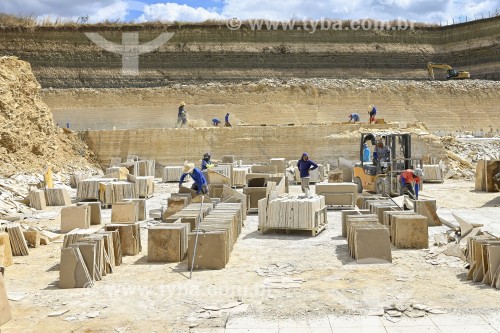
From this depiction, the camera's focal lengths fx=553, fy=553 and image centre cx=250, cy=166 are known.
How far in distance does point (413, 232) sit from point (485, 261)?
1979 millimetres

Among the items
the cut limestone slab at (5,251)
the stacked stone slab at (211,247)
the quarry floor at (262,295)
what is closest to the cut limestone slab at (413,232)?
the quarry floor at (262,295)

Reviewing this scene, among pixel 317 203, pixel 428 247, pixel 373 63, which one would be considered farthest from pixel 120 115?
pixel 428 247

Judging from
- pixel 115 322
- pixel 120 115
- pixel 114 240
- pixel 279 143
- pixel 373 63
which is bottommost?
pixel 115 322

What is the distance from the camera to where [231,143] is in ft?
77.2

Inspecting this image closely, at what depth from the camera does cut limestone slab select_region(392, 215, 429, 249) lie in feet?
28.4

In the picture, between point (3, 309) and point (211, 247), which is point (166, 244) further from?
point (3, 309)

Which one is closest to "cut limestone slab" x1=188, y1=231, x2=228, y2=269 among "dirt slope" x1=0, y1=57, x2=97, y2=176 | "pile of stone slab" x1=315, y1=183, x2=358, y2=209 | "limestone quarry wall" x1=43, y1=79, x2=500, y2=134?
"pile of stone slab" x1=315, y1=183, x2=358, y2=209

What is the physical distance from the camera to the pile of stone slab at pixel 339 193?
12.8 m

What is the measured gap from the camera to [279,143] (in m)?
23.3

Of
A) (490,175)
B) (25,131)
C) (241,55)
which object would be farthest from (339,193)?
(241,55)

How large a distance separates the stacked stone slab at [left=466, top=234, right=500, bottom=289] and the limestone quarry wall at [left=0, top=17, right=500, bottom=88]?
30281mm

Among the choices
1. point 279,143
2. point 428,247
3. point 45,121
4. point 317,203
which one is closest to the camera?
point 428,247

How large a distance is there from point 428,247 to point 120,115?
24.8 m

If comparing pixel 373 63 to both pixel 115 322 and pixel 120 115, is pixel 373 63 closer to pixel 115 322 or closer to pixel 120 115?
pixel 120 115
